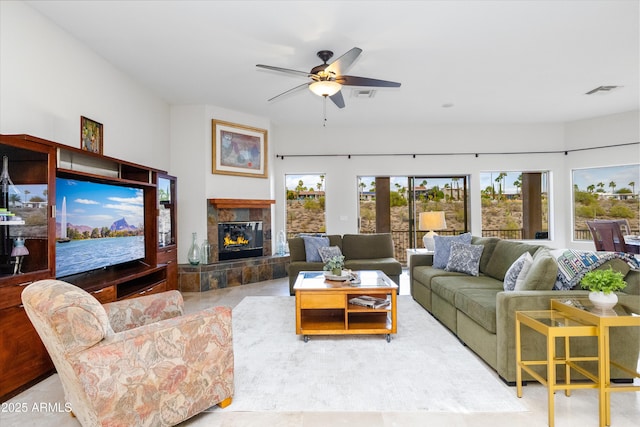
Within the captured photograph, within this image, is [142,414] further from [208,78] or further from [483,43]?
[483,43]

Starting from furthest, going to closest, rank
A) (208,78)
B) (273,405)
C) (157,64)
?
(208,78) < (157,64) < (273,405)

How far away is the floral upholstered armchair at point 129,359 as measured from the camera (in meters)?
1.57

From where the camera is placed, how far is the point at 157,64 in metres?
4.12

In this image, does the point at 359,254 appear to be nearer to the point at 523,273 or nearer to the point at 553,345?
the point at 523,273

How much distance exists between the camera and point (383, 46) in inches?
146

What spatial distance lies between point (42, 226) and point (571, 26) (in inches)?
195

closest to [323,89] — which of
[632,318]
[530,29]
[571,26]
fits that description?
[530,29]

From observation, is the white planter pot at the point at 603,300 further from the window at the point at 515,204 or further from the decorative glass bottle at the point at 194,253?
the window at the point at 515,204

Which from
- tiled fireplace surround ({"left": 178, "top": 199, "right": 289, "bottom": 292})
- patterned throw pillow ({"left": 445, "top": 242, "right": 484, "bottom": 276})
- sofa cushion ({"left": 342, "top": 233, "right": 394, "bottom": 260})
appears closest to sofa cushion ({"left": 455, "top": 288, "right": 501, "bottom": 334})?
patterned throw pillow ({"left": 445, "top": 242, "right": 484, "bottom": 276})

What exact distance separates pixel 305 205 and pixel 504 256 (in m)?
4.27

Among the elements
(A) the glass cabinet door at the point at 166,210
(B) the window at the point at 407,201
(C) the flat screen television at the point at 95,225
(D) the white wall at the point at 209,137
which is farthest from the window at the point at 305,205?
(C) the flat screen television at the point at 95,225

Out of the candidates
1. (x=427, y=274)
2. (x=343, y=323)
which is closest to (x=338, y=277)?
(x=343, y=323)

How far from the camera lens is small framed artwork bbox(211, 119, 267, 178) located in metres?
5.74

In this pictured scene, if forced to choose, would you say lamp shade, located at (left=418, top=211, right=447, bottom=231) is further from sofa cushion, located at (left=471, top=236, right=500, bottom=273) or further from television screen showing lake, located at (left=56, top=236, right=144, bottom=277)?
television screen showing lake, located at (left=56, top=236, right=144, bottom=277)
